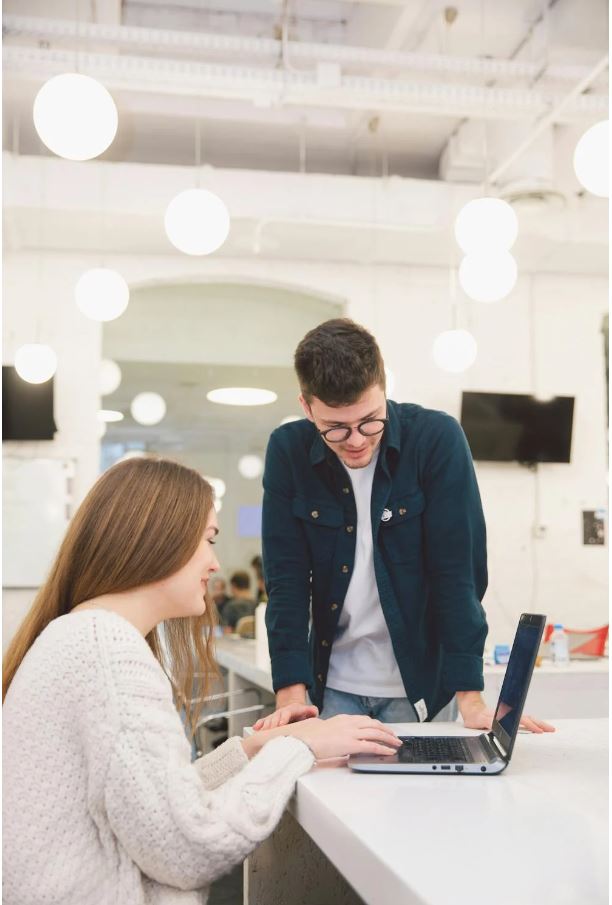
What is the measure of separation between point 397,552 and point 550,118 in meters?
3.47

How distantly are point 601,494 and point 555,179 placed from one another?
7.47ft

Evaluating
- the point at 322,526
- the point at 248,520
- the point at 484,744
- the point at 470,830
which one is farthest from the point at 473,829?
the point at 248,520

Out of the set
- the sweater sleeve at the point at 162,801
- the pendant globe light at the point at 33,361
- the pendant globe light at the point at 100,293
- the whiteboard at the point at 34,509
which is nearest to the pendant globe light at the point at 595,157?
the pendant globe light at the point at 100,293

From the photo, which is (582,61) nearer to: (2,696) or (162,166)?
(162,166)

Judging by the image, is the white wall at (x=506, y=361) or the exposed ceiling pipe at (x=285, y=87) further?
the white wall at (x=506, y=361)

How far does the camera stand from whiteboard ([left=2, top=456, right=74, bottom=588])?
→ 6.16 metres

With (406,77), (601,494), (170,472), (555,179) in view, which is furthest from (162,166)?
(170,472)

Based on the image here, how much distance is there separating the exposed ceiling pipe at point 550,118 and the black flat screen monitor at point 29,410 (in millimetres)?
3107

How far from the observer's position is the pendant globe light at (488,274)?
4.09m

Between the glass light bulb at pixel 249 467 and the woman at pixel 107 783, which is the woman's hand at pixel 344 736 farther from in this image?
the glass light bulb at pixel 249 467

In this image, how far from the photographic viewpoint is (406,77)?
17.3 feet

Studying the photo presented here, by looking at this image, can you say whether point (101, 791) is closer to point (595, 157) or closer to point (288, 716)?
point (288, 716)

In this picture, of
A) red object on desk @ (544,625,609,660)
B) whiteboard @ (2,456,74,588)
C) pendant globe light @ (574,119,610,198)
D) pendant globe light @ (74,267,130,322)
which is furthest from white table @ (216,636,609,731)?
whiteboard @ (2,456,74,588)

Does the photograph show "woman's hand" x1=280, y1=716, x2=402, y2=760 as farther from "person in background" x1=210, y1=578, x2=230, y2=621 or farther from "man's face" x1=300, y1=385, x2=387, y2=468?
"person in background" x1=210, y1=578, x2=230, y2=621
